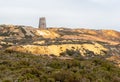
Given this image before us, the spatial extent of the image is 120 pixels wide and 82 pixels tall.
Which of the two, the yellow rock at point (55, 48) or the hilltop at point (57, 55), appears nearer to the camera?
the hilltop at point (57, 55)

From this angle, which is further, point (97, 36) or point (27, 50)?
point (97, 36)

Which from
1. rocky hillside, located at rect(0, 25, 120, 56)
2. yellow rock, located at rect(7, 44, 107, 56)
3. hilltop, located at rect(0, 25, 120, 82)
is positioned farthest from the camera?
rocky hillside, located at rect(0, 25, 120, 56)

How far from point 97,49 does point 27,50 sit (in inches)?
500

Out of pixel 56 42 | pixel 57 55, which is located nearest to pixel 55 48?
pixel 57 55

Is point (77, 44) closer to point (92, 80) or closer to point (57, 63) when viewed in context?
point (57, 63)

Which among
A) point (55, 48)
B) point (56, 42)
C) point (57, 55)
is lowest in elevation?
point (57, 55)

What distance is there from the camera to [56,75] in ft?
74.3

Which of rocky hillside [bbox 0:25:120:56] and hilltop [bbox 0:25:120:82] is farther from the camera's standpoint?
rocky hillside [bbox 0:25:120:56]

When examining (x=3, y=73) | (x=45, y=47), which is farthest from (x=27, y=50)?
(x=3, y=73)

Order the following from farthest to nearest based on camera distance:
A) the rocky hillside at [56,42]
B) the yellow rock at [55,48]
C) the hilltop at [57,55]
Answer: the rocky hillside at [56,42], the yellow rock at [55,48], the hilltop at [57,55]

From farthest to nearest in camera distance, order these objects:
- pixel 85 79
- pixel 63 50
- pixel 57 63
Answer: pixel 63 50, pixel 57 63, pixel 85 79

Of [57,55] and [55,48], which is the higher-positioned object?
[55,48]

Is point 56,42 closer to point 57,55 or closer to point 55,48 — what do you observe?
point 55,48

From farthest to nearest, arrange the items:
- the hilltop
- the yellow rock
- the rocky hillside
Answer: the rocky hillside, the yellow rock, the hilltop
